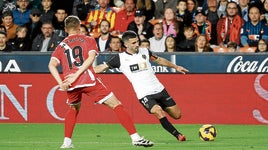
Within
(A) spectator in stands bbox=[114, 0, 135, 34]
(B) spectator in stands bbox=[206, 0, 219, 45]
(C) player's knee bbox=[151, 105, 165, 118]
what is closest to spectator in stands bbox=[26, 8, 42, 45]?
(A) spectator in stands bbox=[114, 0, 135, 34]

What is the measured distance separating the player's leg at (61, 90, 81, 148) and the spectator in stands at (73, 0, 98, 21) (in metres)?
7.87

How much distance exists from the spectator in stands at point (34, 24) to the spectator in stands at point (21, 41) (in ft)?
0.58

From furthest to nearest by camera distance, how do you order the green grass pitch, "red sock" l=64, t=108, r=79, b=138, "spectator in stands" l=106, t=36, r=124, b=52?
"spectator in stands" l=106, t=36, r=124, b=52
the green grass pitch
"red sock" l=64, t=108, r=79, b=138

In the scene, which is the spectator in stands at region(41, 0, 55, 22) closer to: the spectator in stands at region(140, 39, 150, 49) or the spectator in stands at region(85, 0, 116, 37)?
the spectator in stands at region(85, 0, 116, 37)

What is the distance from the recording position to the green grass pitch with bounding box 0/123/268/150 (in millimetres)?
13625

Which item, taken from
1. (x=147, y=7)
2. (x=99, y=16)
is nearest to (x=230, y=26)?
(x=147, y=7)

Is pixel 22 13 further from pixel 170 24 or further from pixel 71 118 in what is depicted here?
pixel 71 118

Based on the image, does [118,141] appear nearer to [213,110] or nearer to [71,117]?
[71,117]

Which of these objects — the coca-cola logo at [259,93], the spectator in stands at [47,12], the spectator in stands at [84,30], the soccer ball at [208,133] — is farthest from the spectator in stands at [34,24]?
the soccer ball at [208,133]

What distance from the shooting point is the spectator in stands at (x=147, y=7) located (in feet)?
67.4

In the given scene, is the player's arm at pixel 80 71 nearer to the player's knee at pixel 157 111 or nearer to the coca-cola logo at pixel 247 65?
the player's knee at pixel 157 111

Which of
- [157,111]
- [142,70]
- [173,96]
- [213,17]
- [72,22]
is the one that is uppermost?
[72,22]

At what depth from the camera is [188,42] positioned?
63.3ft

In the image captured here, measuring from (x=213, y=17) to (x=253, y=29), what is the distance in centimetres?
109
